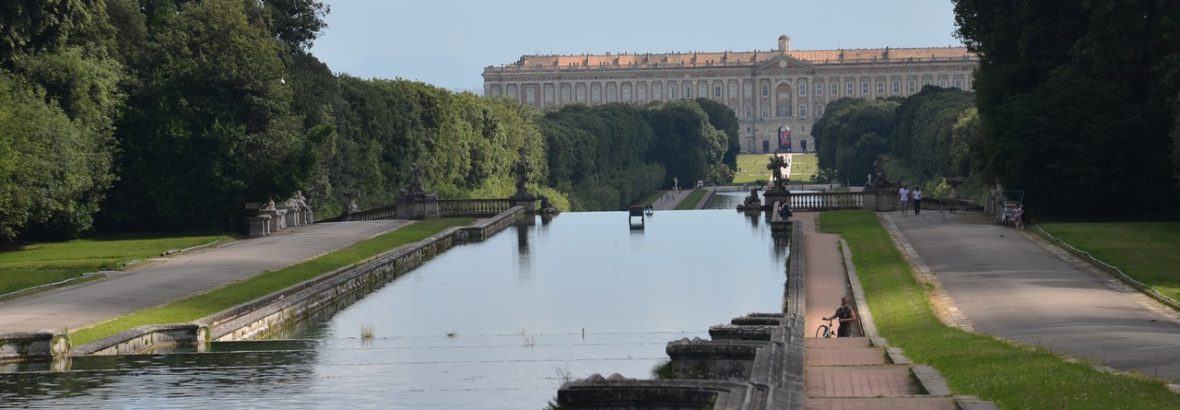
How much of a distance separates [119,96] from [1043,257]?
102 ft

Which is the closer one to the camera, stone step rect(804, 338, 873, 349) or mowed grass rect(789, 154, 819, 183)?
stone step rect(804, 338, 873, 349)

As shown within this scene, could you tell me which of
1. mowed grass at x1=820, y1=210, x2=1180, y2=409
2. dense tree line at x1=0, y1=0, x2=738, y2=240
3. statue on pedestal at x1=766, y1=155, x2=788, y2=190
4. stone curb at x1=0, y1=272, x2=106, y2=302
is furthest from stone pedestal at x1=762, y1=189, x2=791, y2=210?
mowed grass at x1=820, y1=210, x2=1180, y2=409

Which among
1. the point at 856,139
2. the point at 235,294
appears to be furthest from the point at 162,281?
the point at 856,139

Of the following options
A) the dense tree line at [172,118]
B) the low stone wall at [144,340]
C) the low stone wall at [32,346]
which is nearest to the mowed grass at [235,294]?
the low stone wall at [144,340]

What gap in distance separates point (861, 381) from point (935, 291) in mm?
13946

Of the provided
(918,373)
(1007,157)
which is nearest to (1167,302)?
(918,373)

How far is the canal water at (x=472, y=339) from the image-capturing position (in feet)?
79.0

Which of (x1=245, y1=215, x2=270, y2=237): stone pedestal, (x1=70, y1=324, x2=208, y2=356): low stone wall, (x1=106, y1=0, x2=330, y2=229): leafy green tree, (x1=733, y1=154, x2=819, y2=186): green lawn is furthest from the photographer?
(x1=733, y1=154, x2=819, y2=186): green lawn

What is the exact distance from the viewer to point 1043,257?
4244 cm

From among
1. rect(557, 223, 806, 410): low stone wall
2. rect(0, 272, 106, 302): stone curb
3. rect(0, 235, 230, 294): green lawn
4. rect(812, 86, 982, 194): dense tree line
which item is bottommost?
rect(557, 223, 806, 410): low stone wall

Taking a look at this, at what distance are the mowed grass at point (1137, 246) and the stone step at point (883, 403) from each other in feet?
45.8

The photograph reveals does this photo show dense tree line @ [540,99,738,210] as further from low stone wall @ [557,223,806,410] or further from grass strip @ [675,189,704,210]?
low stone wall @ [557,223,806,410]

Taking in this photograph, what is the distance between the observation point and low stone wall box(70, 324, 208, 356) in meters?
28.2

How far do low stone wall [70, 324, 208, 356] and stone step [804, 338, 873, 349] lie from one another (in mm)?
10183
